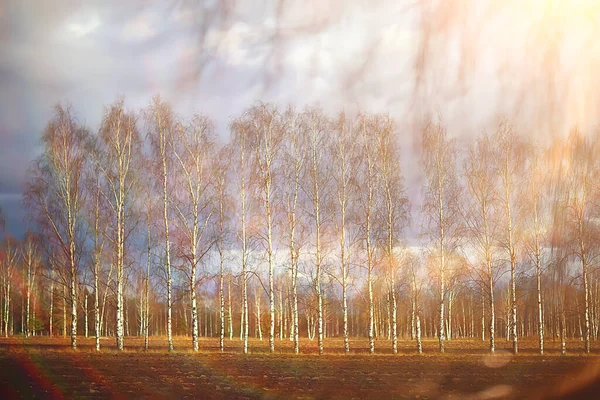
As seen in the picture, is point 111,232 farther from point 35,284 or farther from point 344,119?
point 35,284

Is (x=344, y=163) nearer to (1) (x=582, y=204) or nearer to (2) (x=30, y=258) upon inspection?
(1) (x=582, y=204)

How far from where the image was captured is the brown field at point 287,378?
52.4ft

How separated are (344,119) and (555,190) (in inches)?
689

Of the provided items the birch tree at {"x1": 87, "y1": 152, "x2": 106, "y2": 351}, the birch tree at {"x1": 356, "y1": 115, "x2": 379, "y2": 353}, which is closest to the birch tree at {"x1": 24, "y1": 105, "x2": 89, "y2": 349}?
the birch tree at {"x1": 87, "y1": 152, "x2": 106, "y2": 351}

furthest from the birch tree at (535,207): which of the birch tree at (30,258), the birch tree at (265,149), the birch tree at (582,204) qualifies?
the birch tree at (30,258)

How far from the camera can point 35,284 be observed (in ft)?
216

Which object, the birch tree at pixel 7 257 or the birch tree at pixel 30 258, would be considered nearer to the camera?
the birch tree at pixel 30 258

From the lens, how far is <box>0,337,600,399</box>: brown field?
52.4 feet

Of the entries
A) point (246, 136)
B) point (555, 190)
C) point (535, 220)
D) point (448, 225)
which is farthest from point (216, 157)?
point (555, 190)

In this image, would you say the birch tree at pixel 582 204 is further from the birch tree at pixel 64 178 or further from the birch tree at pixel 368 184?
the birch tree at pixel 64 178

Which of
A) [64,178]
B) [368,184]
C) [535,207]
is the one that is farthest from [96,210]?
[535,207]

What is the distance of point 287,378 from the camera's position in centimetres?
2020

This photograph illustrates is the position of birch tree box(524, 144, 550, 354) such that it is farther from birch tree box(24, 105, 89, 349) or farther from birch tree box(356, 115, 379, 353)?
birch tree box(24, 105, 89, 349)

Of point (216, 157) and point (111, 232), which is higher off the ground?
point (216, 157)
